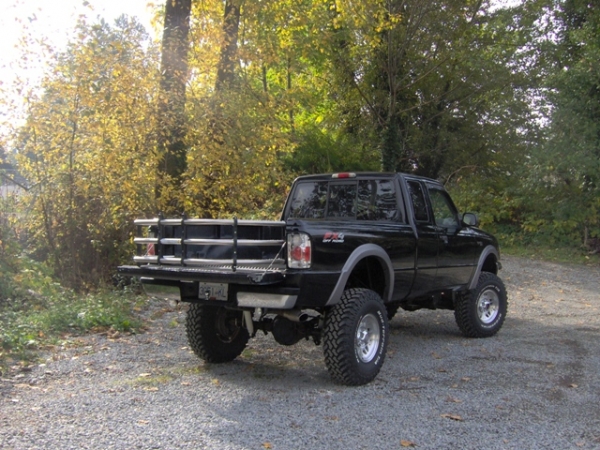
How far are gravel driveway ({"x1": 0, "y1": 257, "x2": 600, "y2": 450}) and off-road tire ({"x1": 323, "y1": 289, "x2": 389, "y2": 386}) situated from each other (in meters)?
0.16

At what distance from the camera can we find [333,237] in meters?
5.46

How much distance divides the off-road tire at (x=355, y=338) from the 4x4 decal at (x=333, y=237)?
57cm

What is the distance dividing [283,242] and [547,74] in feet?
59.2

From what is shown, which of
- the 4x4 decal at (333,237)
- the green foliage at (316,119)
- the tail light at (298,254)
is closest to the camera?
the tail light at (298,254)

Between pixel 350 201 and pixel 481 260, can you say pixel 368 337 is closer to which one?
pixel 350 201

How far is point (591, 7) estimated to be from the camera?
20750 mm

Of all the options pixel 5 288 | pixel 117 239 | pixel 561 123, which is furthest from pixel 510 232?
pixel 5 288

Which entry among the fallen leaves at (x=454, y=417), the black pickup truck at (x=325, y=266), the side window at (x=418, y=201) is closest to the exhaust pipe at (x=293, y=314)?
the black pickup truck at (x=325, y=266)

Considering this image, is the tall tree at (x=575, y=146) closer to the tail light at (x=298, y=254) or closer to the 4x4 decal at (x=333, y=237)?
the 4x4 decal at (x=333, y=237)

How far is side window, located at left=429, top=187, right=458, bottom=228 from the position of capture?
24.6 ft

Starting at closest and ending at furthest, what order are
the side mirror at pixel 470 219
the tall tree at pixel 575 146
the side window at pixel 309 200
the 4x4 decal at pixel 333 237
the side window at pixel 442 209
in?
the 4x4 decal at pixel 333 237
the side window at pixel 309 200
the side window at pixel 442 209
the side mirror at pixel 470 219
the tall tree at pixel 575 146

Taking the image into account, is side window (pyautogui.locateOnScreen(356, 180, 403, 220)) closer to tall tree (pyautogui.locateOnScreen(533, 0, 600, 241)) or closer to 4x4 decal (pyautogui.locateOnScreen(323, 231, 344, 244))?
4x4 decal (pyautogui.locateOnScreen(323, 231, 344, 244))

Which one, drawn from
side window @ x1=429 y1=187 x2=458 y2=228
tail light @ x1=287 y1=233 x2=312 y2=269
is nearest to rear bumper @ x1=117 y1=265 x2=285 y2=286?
tail light @ x1=287 y1=233 x2=312 y2=269

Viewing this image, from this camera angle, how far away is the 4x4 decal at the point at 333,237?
5383 millimetres
